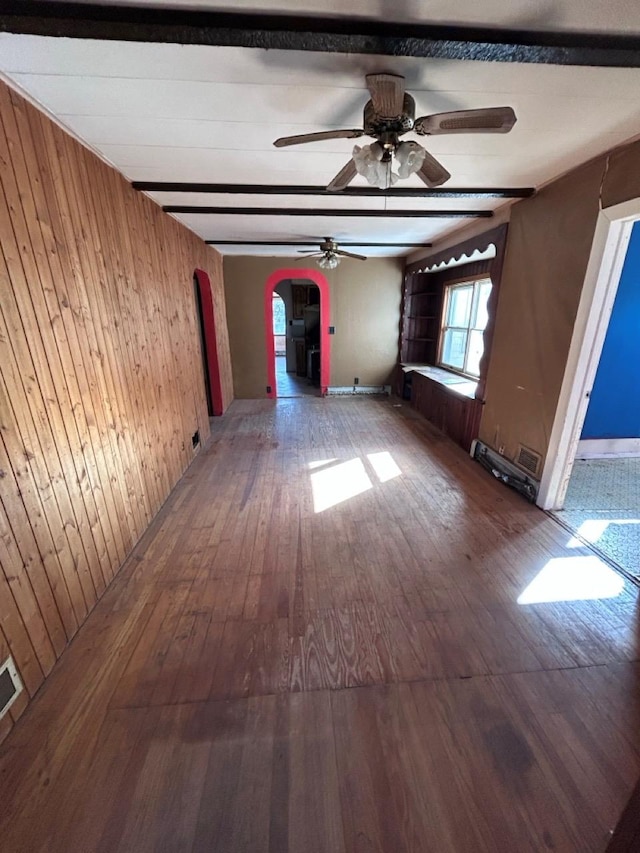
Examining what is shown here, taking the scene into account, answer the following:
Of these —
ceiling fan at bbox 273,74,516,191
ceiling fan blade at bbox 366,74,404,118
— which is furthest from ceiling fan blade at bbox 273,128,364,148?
ceiling fan blade at bbox 366,74,404,118

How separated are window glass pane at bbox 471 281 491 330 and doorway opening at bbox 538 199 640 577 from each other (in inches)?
57.6

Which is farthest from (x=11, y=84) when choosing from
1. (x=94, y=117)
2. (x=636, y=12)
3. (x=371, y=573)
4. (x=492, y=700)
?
(x=492, y=700)

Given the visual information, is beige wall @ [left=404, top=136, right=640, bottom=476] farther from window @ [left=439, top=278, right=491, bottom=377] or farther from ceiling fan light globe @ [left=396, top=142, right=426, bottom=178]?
ceiling fan light globe @ [left=396, top=142, right=426, bottom=178]

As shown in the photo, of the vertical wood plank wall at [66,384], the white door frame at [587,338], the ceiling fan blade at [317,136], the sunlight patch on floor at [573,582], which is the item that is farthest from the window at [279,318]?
the sunlight patch on floor at [573,582]

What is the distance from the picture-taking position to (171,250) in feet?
10.7

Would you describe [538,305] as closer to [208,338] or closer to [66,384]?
[66,384]

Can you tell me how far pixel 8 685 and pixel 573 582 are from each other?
2.76 m

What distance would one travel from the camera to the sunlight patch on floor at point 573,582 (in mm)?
1869

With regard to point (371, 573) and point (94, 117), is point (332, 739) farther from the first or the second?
point (94, 117)

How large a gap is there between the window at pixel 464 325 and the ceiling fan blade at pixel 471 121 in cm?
303

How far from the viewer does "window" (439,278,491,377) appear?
4.43 metres

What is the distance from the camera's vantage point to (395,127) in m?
1.42

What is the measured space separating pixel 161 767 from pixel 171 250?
368 centimetres

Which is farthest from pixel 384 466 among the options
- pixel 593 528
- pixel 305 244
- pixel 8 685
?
pixel 305 244
